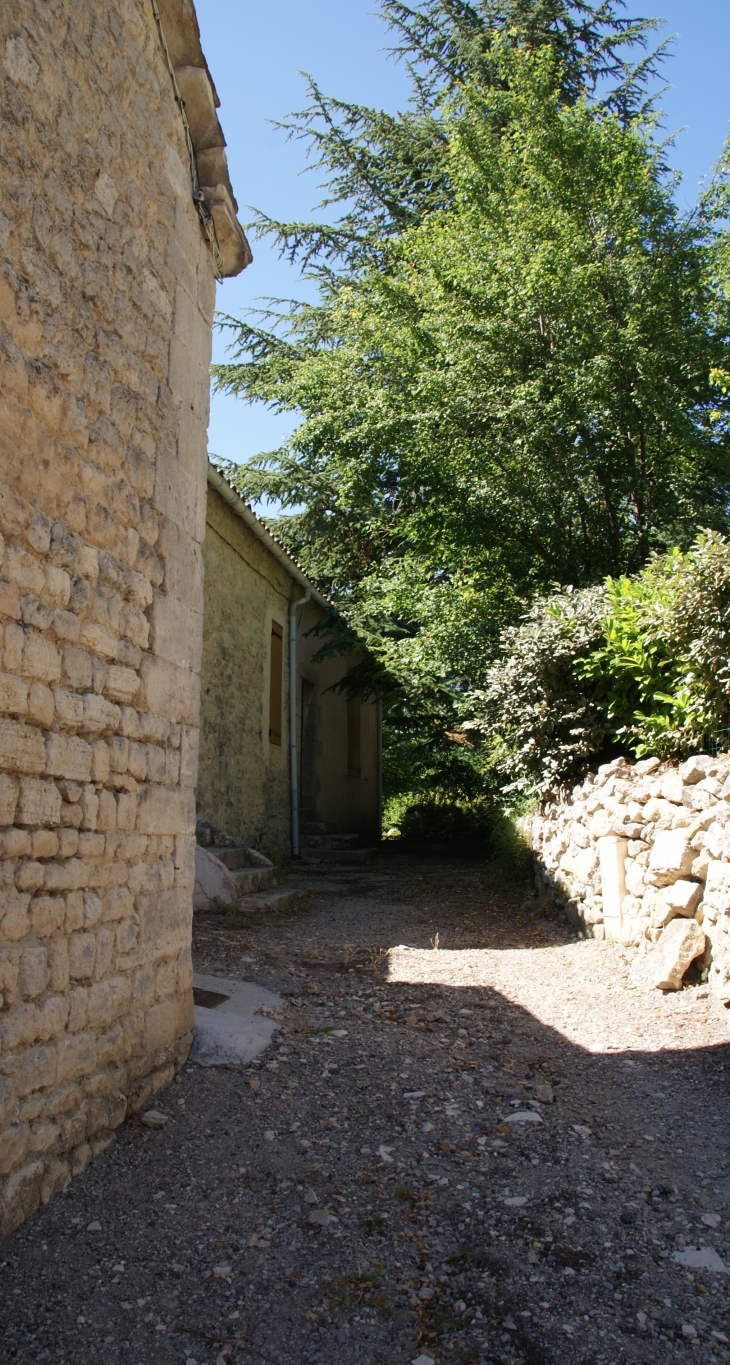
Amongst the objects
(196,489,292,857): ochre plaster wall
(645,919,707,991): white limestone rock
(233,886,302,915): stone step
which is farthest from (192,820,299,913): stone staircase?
(645,919,707,991): white limestone rock

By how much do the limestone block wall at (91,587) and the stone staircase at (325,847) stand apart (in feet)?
25.5

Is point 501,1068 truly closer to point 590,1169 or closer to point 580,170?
point 590,1169

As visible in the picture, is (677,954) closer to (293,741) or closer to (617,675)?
(617,675)

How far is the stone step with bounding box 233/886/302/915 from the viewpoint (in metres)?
6.57

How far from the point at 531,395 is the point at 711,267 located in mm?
2655

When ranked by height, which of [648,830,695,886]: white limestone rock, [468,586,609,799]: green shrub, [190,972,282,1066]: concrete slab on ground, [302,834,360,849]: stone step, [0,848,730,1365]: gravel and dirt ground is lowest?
[0,848,730,1365]: gravel and dirt ground

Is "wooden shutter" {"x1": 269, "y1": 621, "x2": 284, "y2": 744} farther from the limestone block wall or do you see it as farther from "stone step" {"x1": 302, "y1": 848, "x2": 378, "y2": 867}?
the limestone block wall

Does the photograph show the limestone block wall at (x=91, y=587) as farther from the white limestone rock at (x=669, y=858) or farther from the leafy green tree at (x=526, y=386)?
the leafy green tree at (x=526, y=386)

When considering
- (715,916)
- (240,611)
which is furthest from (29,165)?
(240,611)

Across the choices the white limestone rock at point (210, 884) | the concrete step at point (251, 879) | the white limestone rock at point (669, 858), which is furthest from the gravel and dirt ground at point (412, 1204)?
the concrete step at point (251, 879)

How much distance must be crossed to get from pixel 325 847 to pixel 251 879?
4.47 meters

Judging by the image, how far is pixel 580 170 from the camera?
9.43 meters

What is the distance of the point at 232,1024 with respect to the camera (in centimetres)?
379

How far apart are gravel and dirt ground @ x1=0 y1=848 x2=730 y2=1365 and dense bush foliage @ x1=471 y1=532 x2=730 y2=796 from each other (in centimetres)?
174
